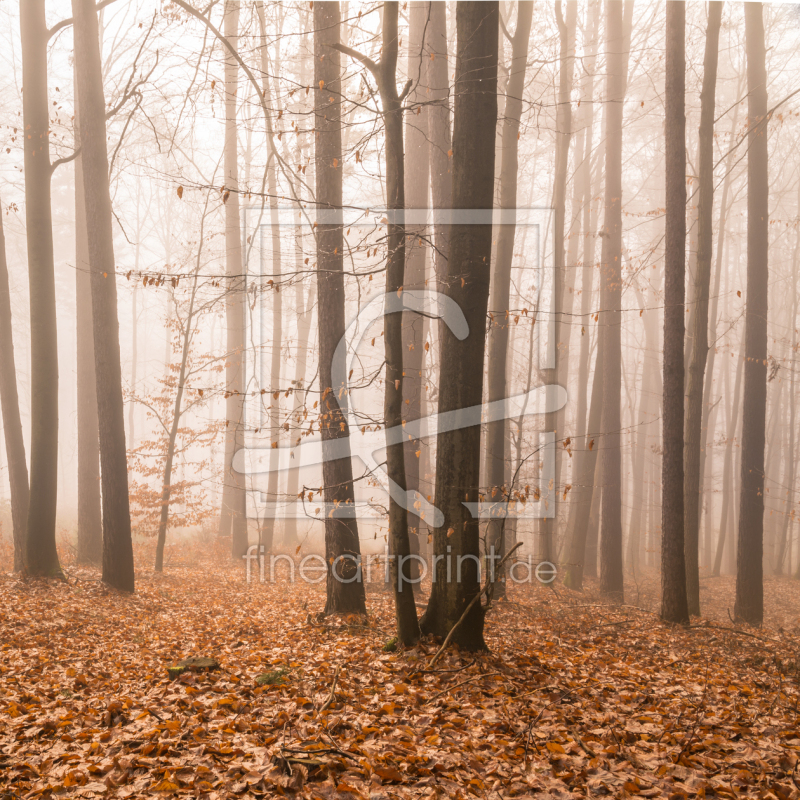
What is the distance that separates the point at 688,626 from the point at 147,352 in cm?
4080

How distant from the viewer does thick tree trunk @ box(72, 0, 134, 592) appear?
8.45 meters

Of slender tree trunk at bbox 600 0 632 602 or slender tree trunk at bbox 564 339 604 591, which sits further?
slender tree trunk at bbox 564 339 604 591

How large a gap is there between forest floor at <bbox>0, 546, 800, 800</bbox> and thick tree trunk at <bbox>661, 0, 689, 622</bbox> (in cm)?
81

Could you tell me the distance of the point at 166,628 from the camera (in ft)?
22.7

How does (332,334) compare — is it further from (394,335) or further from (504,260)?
(504,260)

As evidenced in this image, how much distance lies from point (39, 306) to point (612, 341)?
10.7 m

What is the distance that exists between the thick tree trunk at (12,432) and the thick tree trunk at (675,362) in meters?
9.87

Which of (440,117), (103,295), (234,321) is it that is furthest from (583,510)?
(103,295)

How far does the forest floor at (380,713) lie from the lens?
131 inches

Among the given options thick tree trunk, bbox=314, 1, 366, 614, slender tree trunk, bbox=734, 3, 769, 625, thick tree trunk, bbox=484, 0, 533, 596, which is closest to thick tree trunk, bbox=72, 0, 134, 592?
thick tree trunk, bbox=314, 1, 366, 614

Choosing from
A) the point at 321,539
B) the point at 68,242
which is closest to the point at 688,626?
the point at 321,539

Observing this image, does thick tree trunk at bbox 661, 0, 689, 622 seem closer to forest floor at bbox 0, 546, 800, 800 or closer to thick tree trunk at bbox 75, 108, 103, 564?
forest floor at bbox 0, 546, 800, 800

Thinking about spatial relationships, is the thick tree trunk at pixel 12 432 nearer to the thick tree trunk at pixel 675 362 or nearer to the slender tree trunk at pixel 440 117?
the slender tree trunk at pixel 440 117

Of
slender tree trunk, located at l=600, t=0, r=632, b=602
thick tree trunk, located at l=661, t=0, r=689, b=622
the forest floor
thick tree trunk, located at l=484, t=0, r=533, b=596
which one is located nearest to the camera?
the forest floor
